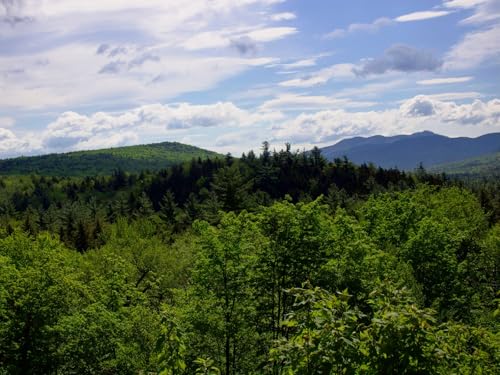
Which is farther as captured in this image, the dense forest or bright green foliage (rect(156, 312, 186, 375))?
bright green foliage (rect(156, 312, 186, 375))

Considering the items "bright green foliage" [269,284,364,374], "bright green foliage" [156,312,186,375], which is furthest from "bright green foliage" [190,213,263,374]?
"bright green foliage" [269,284,364,374]

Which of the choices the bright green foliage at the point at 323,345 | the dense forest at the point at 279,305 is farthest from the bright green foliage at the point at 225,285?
the bright green foliage at the point at 323,345

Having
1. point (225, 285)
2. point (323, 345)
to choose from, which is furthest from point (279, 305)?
point (323, 345)

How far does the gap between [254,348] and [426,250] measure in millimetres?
19216

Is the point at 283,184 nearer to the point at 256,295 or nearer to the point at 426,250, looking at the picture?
the point at 426,250

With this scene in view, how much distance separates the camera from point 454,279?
133 feet

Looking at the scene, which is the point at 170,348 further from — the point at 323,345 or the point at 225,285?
the point at 225,285

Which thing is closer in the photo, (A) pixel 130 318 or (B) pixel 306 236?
(B) pixel 306 236

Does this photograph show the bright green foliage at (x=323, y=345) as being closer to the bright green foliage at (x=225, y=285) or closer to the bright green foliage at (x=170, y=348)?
the bright green foliage at (x=170, y=348)

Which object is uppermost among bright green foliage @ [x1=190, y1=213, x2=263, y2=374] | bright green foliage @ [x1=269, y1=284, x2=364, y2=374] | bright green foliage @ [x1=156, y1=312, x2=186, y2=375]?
bright green foliage @ [x1=269, y1=284, x2=364, y2=374]

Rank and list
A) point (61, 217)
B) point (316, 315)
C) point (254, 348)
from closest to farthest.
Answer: point (316, 315)
point (254, 348)
point (61, 217)

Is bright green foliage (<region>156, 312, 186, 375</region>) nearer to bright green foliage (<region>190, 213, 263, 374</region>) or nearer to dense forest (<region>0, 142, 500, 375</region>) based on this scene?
dense forest (<region>0, 142, 500, 375</region>)

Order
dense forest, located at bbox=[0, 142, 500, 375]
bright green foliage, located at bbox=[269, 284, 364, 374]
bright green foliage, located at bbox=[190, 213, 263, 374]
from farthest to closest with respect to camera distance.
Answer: bright green foliage, located at bbox=[190, 213, 263, 374]
dense forest, located at bbox=[0, 142, 500, 375]
bright green foliage, located at bbox=[269, 284, 364, 374]

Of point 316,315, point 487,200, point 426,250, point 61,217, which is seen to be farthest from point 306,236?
point 61,217
